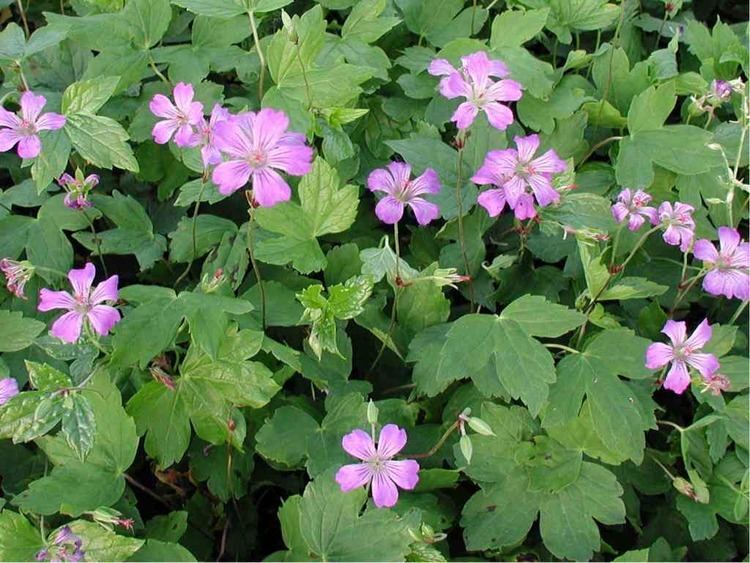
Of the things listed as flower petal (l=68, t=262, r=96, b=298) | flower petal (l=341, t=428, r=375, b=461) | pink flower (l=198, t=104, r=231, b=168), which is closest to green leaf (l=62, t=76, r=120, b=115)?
pink flower (l=198, t=104, r=231, b=168)

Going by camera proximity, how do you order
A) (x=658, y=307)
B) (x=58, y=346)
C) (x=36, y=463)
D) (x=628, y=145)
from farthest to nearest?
(x=628, y=145)
(x=658, y=307)
(x=36, y=463)
(x=58, y=346)

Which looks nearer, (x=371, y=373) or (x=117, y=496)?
(x=117, y=496)

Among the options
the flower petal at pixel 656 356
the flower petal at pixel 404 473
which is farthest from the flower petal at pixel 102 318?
the flower petal at pixel 656 356

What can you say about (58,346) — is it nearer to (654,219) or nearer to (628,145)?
(654,219)

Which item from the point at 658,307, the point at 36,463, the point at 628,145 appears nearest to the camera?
the point at 36,463

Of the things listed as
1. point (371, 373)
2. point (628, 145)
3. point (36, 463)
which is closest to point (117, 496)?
point (36, 463)

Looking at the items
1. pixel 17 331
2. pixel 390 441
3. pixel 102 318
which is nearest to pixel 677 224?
pixel 390 441
